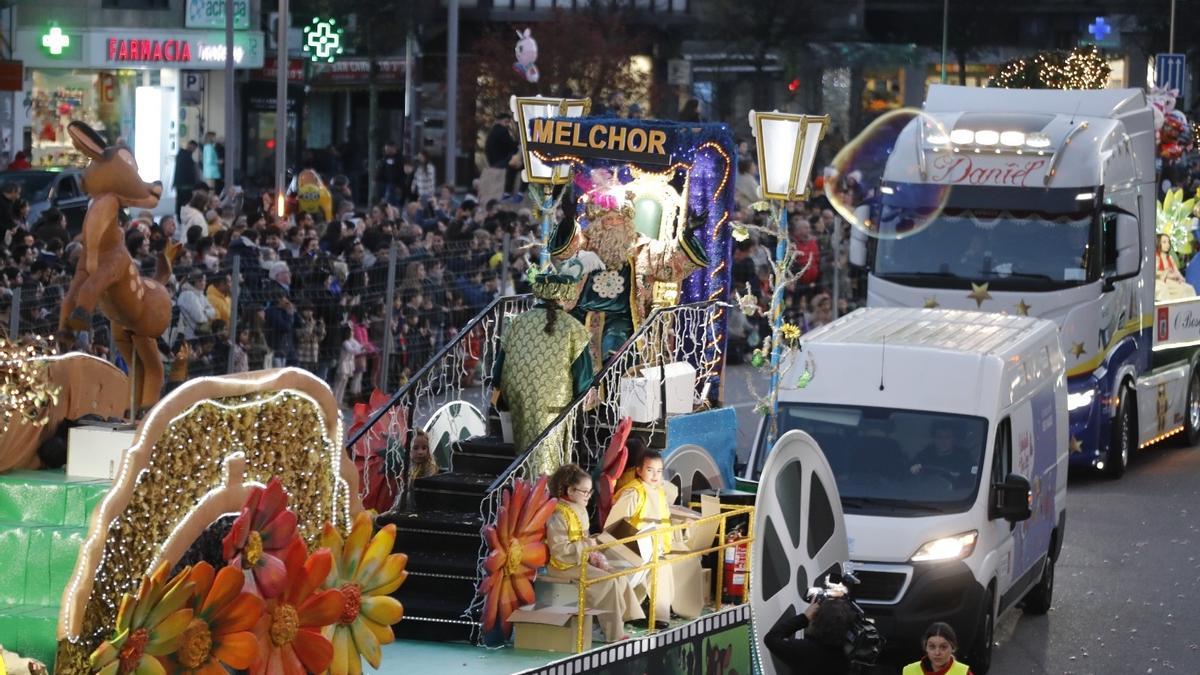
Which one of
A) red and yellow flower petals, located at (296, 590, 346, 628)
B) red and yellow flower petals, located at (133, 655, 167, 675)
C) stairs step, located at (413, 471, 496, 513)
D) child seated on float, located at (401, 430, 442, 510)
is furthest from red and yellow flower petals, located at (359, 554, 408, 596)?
child seated on float, located at (401, 430, 442, 510)

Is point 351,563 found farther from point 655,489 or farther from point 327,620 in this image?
point 655,489

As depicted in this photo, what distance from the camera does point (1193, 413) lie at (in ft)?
85.1

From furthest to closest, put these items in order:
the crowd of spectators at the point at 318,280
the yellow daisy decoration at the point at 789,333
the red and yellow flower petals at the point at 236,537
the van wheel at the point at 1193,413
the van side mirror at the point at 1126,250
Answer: the van wheel at the point at 1193,413 → the van side mirror at the point at 1126,250 → the crowd of spectators at the point at 318,280 → the yellow daisy decoration at the point at 789,333 → the red and yellow flower petals at the point at 236,537

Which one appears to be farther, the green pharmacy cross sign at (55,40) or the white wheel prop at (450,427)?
the green pharmacy cross sign at (55,40)

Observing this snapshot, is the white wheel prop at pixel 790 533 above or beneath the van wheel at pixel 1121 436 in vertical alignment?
above

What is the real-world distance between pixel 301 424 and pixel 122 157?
4.77 ft

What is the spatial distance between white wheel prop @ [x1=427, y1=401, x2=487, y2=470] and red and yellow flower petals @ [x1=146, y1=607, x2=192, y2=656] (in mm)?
4823

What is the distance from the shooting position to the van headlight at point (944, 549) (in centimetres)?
1480

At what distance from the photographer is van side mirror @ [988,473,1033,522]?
14953 mm

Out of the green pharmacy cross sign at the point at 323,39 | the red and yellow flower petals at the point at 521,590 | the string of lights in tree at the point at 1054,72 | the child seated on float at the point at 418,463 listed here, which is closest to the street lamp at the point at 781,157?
the child seated on float at the point at 418,463

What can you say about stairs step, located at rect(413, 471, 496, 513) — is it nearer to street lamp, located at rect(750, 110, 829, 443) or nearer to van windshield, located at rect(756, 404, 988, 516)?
street lamp, located at rect(750, 110, 829, 443)

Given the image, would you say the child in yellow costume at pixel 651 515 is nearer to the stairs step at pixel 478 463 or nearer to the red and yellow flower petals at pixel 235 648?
the stairs step at pixel 478 463

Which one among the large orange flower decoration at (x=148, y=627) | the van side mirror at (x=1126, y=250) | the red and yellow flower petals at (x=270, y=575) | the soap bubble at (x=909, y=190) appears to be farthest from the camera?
the soap bubble at (x=909, y=190)

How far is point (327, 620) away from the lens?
923 cm
